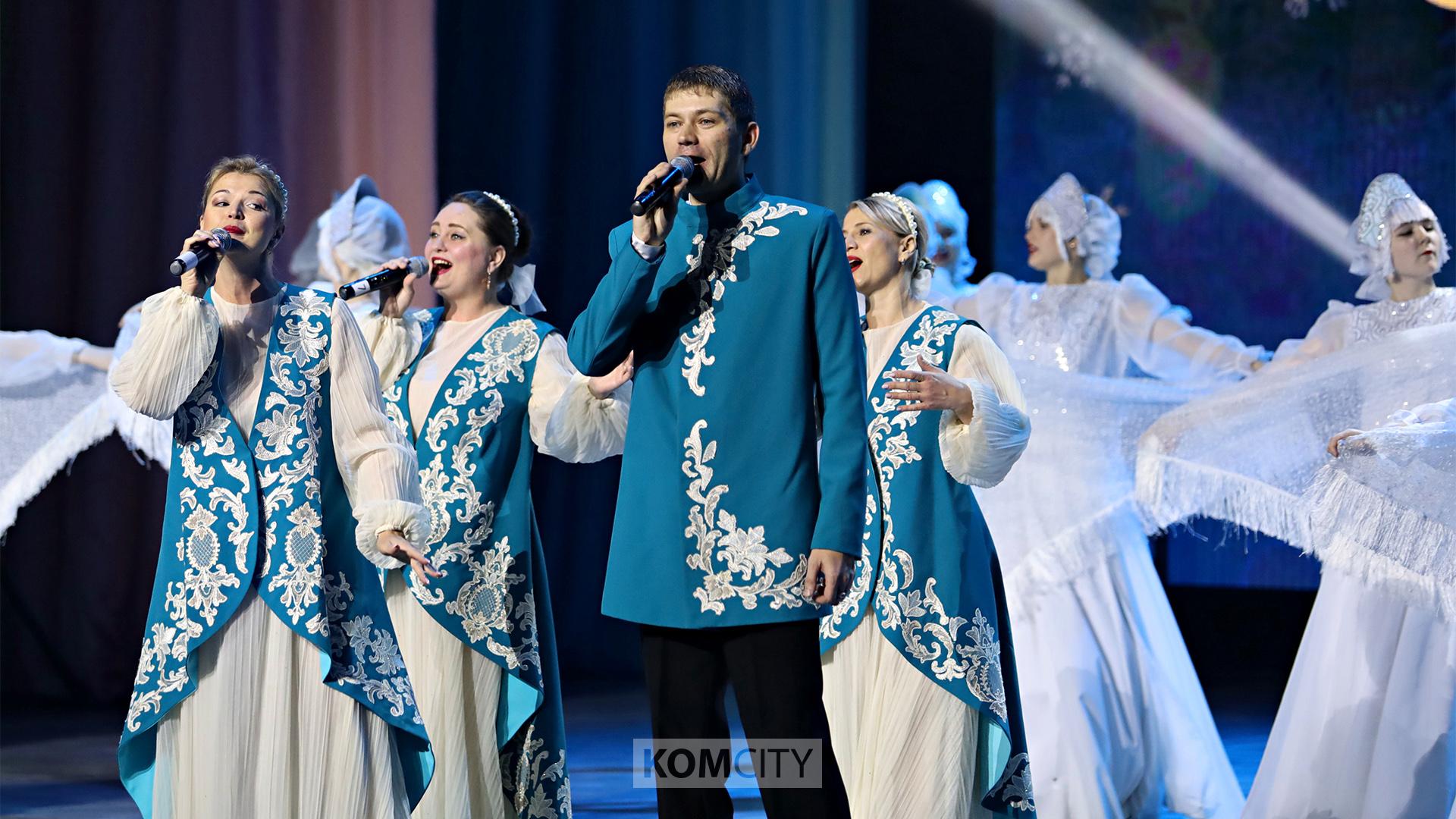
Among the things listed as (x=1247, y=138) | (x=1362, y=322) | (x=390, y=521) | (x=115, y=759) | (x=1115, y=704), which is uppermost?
(x=1247, y=138)

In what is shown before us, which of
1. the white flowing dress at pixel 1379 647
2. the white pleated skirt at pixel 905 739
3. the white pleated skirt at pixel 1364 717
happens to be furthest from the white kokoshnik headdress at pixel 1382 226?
the white pleated skirt at pixel 905 739

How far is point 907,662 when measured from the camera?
2994mm

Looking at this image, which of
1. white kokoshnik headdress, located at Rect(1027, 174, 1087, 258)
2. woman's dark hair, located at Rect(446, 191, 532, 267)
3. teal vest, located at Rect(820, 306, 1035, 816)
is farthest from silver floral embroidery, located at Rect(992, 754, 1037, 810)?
white kokoshnik headdress, located at Rect(1027, 174, 1087, 258)

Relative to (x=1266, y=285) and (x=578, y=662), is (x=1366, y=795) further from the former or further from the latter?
(x=578, y=662)

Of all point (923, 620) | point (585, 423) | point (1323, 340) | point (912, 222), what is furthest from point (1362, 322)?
point (585, 423)

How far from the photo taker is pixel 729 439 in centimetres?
216

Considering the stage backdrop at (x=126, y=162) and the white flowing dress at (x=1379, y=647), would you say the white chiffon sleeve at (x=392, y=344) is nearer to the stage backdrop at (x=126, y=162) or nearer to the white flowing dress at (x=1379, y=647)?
the white flowing dress at (x=1379, y=647)

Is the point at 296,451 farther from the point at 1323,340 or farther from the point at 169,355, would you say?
the point at 1323,340

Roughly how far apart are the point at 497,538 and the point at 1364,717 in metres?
2.09

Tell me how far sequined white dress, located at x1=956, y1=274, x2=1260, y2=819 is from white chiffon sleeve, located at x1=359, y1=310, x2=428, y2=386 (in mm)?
1846

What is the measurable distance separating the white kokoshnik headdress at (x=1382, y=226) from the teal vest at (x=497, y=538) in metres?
2.20

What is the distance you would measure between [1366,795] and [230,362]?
9.04 ft

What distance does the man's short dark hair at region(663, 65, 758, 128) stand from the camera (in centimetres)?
220

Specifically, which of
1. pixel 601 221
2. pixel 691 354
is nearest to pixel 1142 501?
pixel 691 354
